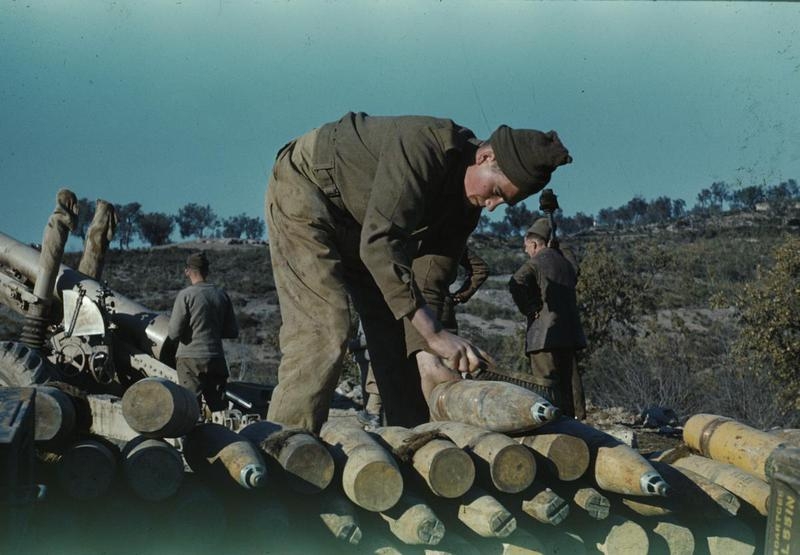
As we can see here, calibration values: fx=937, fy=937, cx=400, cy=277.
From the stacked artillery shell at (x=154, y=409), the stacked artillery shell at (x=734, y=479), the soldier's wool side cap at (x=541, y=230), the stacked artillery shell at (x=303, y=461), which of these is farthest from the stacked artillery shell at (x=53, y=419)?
the soldier's wool side cap at (x=541, y=230)

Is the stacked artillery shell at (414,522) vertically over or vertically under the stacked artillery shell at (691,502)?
under

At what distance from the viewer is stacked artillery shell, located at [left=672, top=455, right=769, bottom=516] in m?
4.25

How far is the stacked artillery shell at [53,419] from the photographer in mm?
3746

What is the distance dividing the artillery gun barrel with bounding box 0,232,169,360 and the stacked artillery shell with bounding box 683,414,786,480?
7.29m

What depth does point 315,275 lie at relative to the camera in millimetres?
5023

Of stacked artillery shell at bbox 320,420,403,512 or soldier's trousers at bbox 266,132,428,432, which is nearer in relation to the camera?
stacked artillery shell at bbox 320,420,403,512

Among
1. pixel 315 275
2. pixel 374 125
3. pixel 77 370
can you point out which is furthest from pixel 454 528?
pixel 77 370

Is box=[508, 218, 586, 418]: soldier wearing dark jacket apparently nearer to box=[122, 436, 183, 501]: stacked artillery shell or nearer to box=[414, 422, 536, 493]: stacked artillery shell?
box=[414, 422, 536, 493]: stacked artillery shell

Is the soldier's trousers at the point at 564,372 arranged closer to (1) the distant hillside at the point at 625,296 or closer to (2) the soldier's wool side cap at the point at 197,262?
(1) the distant hillside at the point at 625,296

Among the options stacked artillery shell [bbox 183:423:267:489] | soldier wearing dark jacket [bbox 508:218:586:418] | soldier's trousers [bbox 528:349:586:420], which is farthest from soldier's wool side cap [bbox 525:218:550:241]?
stacked artillery shell [bbox 183:423:267:489]

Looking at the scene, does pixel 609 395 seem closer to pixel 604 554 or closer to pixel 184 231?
pixel 604 554

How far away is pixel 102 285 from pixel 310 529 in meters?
8.21

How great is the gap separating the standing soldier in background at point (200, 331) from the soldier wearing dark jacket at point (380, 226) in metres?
4.55

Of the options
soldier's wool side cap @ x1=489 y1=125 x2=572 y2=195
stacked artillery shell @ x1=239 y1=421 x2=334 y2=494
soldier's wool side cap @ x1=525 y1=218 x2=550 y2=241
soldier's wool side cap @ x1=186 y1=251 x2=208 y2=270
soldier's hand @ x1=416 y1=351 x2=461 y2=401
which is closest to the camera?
stacked artillery shell @ x1=239 y1=421 x2=334 y2=494
